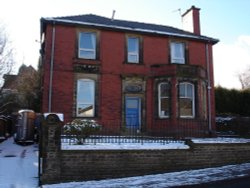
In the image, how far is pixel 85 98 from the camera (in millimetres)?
20625

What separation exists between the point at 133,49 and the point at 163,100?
13.1 ft

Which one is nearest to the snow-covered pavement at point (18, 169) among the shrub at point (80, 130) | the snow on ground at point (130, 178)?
the snow on ground at point (130, 178)

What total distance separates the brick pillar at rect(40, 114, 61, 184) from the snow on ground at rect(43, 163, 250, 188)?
0.38 meters

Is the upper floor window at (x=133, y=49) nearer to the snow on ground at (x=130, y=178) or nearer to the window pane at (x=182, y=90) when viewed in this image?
the window pane at (x=182, y=90)

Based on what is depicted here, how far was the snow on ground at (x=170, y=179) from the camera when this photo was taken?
36.6 ft

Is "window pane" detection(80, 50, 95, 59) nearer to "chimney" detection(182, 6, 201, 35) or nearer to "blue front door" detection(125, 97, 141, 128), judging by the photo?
"blue front door" detection(125, 97, 141, 128)

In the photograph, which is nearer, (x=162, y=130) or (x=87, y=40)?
(x=162, y=130)

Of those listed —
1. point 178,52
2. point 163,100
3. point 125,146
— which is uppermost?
point 178,52

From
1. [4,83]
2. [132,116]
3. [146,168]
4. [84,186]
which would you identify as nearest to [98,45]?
[132,116]

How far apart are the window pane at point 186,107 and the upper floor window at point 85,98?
18.1 ft

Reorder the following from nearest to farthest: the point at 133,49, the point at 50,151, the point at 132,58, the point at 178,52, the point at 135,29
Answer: the point at 50,151 → the point at 135,29 → the point at 132,58 → the point at 133,49 → the point at 178,52

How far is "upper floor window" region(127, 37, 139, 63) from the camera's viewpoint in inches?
873

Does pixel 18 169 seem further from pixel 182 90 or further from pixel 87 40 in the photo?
pixel 182 90

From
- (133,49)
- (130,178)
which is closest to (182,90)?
(133,49)
